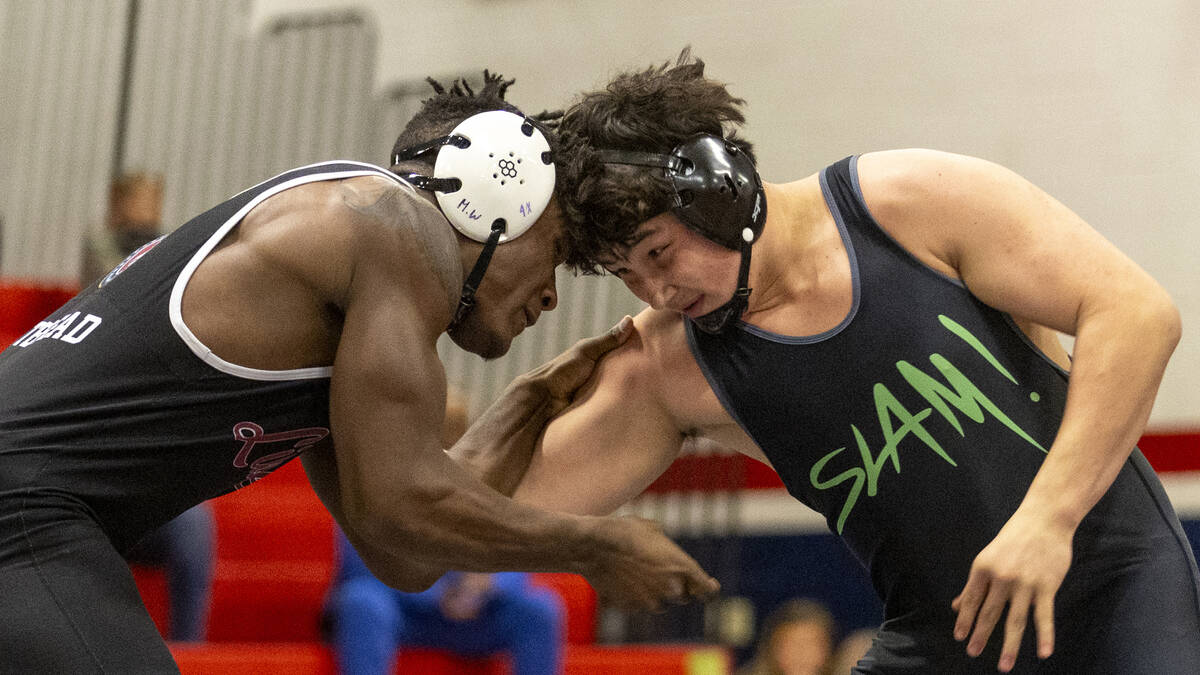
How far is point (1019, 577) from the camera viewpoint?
1.98 meters

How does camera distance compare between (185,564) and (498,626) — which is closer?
(185,564)

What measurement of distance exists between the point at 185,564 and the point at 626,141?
2.90 metres

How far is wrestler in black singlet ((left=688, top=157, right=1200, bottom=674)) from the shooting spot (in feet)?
7.38

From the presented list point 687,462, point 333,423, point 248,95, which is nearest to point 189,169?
point 248,95

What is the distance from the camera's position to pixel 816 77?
8531mm

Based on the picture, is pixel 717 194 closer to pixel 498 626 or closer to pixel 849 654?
pixel 498 626

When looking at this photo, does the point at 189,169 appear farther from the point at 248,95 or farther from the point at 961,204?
the point at 961,204

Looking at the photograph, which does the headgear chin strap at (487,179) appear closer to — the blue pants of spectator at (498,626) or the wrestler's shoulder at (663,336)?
the wrestler's shoulder at (663,336)

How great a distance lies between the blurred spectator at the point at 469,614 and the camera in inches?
188

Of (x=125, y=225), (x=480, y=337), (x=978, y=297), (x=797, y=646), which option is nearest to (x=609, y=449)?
(x=480, y=337)

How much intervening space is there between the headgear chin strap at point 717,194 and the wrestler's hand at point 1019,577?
67cm

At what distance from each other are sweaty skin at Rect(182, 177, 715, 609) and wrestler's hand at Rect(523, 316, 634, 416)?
0.69 m

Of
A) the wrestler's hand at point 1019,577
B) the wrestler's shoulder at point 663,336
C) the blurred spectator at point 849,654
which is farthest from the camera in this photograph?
the blurred spectator at point 849,654

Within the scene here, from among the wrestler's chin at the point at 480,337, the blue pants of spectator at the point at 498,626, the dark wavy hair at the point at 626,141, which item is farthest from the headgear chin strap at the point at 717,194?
the blue pants of spectator at the point at 498,626
